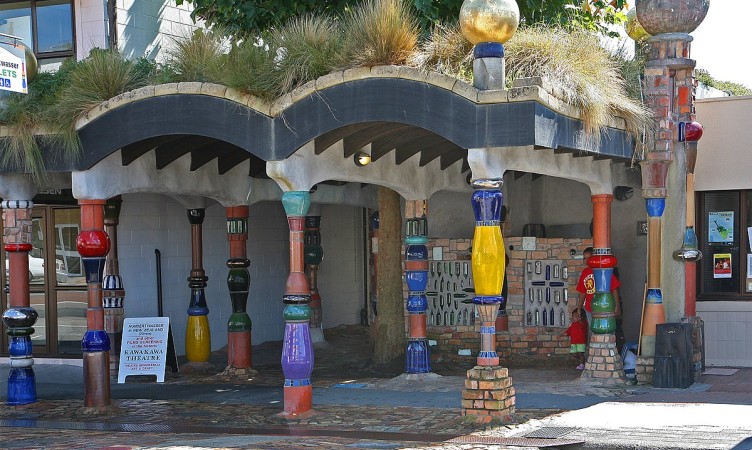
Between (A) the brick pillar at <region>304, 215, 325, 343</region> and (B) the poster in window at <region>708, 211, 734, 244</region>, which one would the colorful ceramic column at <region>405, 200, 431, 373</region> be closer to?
(B) the poster in window at <region>708, 211, 734, 244</region>

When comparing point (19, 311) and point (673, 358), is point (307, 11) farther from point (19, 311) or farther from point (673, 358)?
point (673, 358)

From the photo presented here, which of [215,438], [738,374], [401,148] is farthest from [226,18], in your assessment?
[738,374]

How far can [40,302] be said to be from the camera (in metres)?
14.4

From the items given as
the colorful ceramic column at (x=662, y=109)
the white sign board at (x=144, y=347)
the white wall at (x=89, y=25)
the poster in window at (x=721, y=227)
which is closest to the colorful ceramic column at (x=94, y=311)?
the white sign board at (x=144, y=347)

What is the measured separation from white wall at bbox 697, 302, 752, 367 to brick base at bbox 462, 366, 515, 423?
4844mm

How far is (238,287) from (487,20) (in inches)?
218

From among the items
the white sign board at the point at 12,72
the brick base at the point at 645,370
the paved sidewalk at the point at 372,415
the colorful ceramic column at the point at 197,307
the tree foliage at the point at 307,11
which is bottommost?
the paved sidewalk at the point at 372,415

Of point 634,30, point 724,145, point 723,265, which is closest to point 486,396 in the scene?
Answer: point 723,265

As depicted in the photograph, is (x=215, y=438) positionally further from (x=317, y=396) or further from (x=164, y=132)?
(x=164, y=132)

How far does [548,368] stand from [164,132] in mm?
5879

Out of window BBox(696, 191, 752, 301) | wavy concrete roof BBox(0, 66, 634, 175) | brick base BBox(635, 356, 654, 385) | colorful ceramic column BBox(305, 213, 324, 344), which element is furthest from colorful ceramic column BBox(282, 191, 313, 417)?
colorful ceramic column BBox(305, 213, 324, 344)

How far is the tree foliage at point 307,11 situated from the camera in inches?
504

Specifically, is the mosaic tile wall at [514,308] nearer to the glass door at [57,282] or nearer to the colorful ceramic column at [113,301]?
the colorful ceramic column at [113,301]

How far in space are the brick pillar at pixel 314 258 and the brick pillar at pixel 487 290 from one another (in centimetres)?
701
